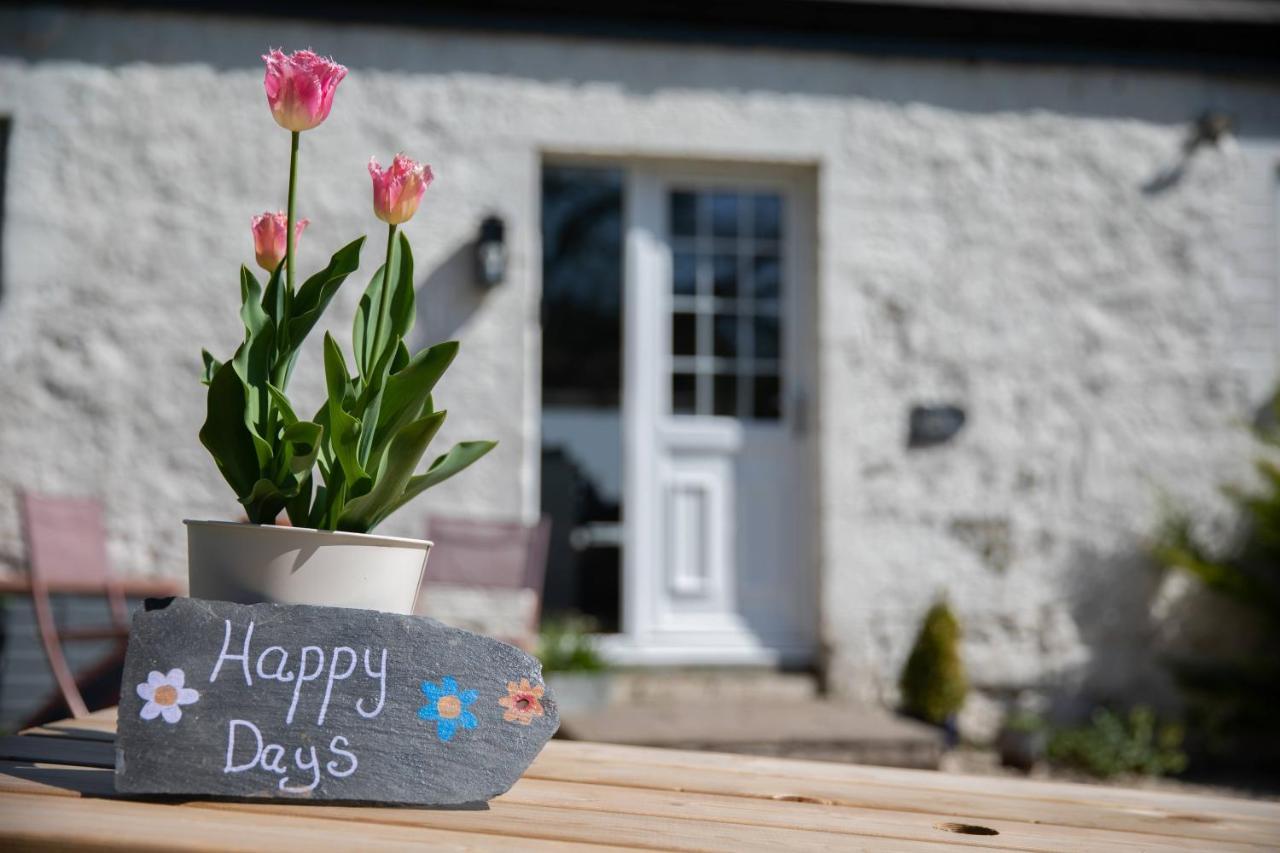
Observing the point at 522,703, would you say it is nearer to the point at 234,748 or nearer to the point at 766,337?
the point at 234,748

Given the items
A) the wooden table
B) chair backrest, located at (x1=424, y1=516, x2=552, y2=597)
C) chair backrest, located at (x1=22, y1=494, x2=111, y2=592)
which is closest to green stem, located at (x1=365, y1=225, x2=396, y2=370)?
the wooden table

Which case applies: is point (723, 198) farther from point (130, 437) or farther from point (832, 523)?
point (130, 437)

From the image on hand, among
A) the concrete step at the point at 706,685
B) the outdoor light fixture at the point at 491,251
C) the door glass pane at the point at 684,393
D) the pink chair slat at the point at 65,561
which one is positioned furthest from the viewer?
the door glass pane at the point at 684,393

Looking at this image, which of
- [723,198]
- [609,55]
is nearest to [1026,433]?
[723,198]

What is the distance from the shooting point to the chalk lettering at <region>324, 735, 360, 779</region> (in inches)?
41.8

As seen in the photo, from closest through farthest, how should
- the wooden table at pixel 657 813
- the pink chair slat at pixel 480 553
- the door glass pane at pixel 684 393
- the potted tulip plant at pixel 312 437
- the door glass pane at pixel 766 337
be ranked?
the wooden table at pixel 657 813, the potted tulip plant at pixel 312 437, the pink chair slat at pixel 480 553, the door glass pane at pixel 684 393, the door glass pane at pixel 766 337

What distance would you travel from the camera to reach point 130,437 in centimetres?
470

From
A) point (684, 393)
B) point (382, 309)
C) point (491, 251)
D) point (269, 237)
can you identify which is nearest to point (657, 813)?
point (382, 309)

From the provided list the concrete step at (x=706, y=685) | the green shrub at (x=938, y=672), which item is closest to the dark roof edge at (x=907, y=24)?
the green shrub at (x=938, y=672)

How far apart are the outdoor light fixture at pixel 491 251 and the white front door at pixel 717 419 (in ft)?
2.08

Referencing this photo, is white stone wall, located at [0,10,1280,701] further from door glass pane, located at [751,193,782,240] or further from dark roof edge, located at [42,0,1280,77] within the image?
door glass pane, located at [751,193,782,240]

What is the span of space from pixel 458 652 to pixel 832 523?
3978 mm

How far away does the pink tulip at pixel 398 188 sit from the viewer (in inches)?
47.0

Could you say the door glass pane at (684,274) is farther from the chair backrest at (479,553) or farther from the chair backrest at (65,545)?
the chair backrest at (65,545)
